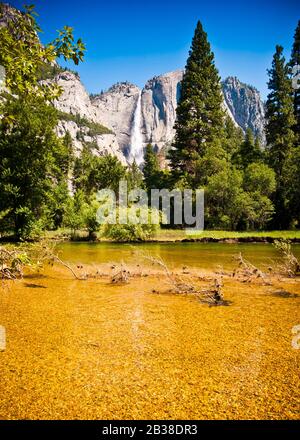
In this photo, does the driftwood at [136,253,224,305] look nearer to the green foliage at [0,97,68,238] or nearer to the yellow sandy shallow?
the yellow sandy shallow

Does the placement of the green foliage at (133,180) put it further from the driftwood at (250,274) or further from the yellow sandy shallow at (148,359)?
the yellow sandy shallow at (148,359)

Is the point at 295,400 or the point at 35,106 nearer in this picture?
the point at 295,400

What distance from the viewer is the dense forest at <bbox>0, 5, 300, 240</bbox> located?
22.1 metres

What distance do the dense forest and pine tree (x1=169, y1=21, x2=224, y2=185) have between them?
15cm

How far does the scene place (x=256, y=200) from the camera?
39156 millimetres

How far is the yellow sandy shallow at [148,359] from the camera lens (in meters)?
3.85

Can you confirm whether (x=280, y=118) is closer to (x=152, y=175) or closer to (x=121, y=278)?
(x=152, y=175)

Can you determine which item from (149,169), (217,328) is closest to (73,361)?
(217,328)

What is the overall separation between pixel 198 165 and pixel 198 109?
10400 mm

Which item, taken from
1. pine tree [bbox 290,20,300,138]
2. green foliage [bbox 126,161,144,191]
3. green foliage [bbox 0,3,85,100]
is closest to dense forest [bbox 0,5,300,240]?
pine tree [bbox 290,20,300,138]

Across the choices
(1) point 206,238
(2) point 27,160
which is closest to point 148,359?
(2) point 27,160

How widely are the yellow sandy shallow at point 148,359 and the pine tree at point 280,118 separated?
40.7 metres
